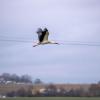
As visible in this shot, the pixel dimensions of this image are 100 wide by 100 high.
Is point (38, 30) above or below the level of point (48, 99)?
above

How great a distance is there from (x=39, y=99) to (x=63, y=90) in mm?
13963

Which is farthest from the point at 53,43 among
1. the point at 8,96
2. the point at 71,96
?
the point at 71,96

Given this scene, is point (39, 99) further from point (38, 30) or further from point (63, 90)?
point (38, 30)

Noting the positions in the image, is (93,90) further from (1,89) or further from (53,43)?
(53,43)

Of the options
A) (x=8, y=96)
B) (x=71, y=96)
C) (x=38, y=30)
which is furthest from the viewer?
(x=71, y=96)

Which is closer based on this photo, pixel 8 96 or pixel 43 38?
pixel 43 38

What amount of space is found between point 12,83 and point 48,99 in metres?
8.71

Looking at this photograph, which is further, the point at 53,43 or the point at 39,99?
the point at 39,99

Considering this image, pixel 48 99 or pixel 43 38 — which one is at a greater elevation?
pixel 43 38

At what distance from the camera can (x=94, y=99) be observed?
111312 mm

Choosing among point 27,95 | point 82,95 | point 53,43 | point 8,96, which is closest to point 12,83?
point 8,96

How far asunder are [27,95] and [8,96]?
425 inches

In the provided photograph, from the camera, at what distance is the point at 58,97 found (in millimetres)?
120938

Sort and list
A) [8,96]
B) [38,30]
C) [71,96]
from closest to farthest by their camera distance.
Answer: [38,30] < [8,96] < [71,96]
